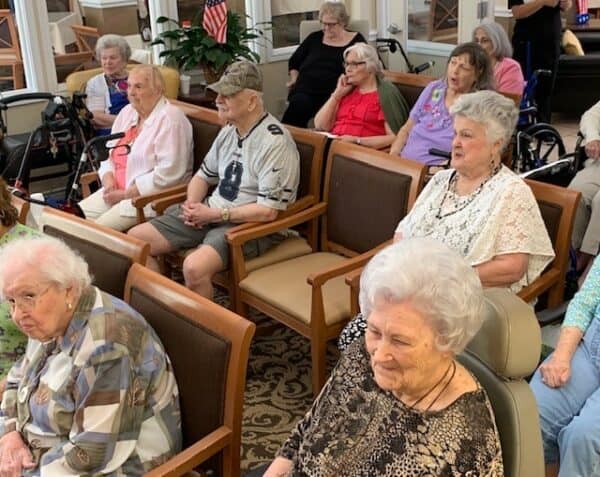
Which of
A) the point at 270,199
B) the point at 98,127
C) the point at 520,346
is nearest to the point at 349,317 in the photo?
the point at 270,199

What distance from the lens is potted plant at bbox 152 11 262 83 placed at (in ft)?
17.0

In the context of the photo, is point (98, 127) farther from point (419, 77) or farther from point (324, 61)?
point (419, 77)

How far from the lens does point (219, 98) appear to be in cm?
321

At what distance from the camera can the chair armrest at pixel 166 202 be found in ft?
11.0

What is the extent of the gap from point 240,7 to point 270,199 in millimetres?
3449

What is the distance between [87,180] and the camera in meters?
3.88

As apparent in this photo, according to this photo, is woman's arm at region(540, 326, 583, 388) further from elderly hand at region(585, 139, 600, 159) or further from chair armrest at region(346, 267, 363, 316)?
elderly hand at region(585, 139, 600, 159)

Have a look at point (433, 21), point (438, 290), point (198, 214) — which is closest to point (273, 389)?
point (198, 214)

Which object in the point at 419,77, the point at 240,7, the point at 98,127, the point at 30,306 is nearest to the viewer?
the point at 30,306

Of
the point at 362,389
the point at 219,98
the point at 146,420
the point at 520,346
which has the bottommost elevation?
the point at 146,420

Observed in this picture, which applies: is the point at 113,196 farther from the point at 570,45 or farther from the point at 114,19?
the point at 570,45

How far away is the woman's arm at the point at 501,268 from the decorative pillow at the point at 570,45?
4915 millimetres

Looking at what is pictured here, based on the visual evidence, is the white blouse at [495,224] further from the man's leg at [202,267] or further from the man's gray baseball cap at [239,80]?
the man's gray baseball cap at [239,80]

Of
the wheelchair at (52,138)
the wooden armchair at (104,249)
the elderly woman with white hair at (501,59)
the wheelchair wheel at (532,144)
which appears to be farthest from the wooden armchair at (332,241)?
the wheelchair at (52,138)
